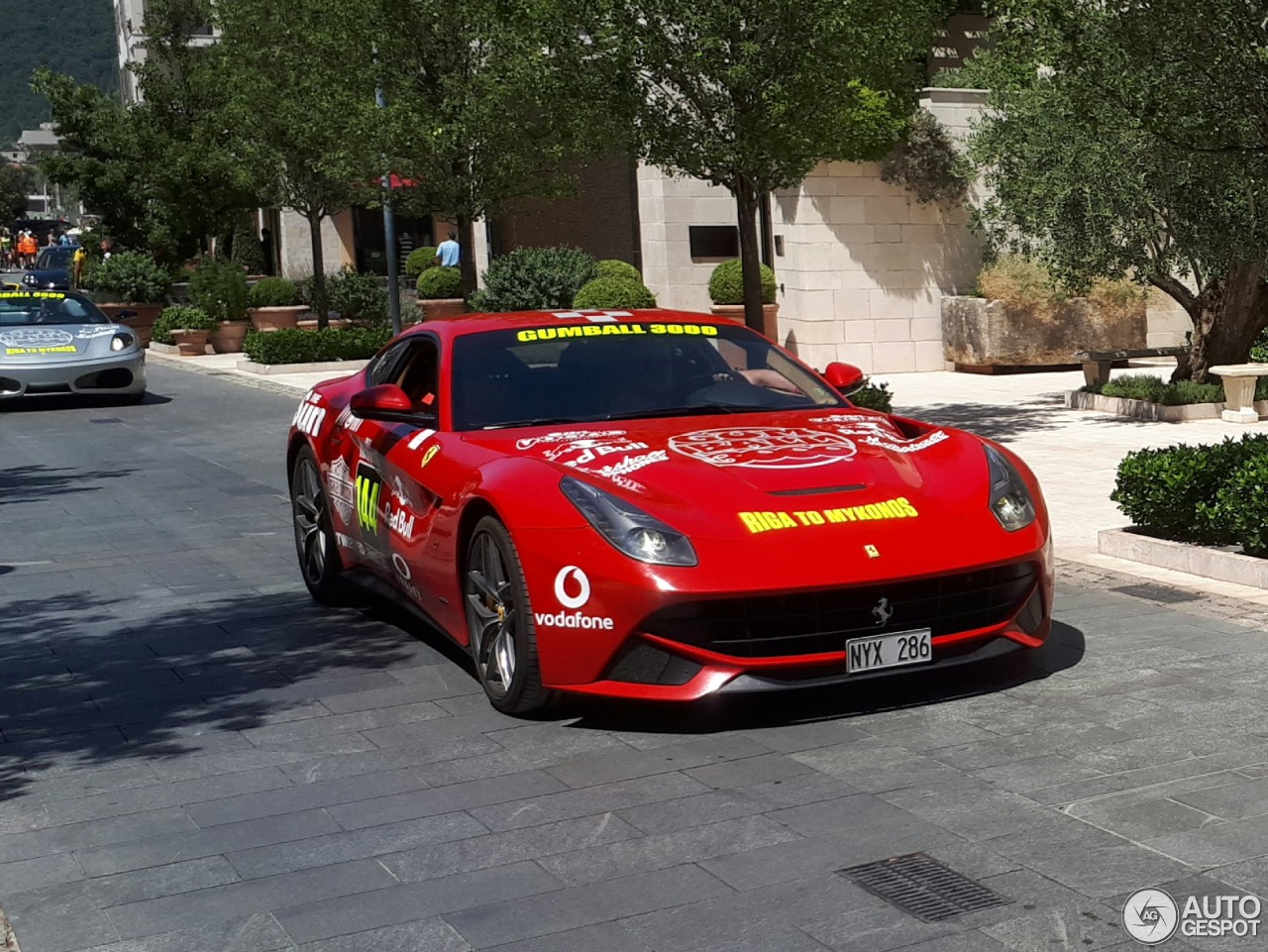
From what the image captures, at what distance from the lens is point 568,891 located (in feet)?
14.8

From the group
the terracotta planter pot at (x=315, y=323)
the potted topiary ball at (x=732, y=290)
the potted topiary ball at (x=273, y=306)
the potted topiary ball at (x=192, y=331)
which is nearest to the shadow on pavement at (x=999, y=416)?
the potted topiary ball at (x=732, y=290)

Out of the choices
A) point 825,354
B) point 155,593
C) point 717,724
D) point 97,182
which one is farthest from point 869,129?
point 97,182

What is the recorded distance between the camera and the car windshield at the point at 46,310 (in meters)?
21.0

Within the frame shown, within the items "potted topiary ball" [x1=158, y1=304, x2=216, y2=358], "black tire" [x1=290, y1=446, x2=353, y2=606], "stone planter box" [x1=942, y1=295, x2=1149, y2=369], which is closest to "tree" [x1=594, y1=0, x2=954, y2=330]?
"black tire" [x1=290, y1=446, x2=353, y2=606]

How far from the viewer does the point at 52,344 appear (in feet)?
67.5

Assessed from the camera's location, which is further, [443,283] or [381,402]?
[443,283]

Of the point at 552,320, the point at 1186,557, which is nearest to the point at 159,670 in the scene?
the point at 552,320

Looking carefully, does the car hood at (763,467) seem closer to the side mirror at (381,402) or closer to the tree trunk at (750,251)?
the side mirror at (381,402)

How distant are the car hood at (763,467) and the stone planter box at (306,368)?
64.0 ft

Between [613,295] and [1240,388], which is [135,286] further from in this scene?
[1240,388]

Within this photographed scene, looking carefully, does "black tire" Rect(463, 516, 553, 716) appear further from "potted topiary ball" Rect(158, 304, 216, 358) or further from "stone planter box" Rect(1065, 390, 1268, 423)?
"potted topiary ball" Rect(158, 304, 216, 358)

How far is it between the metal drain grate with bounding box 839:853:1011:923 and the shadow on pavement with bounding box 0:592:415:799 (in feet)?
8.63

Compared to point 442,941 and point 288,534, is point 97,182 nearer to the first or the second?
point 288,534

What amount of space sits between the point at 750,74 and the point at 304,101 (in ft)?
45.8
